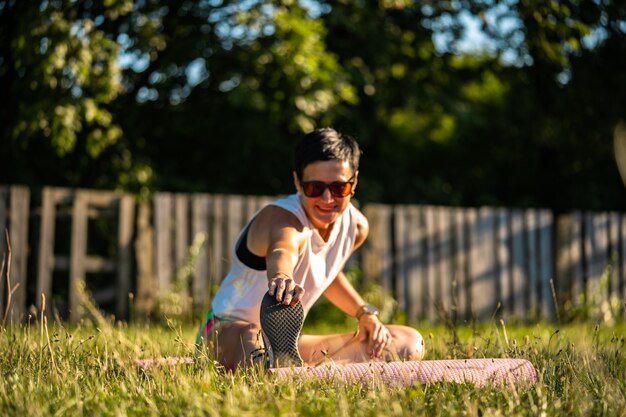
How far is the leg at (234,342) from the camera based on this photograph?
3.59 m

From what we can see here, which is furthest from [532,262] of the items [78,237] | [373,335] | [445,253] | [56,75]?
[373,335]

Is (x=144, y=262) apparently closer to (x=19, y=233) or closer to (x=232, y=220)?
(x=232, y=220)

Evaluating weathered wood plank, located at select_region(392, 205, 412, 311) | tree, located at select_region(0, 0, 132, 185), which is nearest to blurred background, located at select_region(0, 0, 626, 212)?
tree, located at select_region(0, 0, 132, 185)

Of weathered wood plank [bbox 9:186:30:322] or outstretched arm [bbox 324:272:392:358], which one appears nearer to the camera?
outstretched arm [bbox 324:272:392:358]

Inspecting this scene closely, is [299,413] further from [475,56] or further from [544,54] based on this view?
[475,56]

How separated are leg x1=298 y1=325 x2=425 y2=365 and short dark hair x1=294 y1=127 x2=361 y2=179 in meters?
0.78

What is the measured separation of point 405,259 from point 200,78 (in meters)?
3.39

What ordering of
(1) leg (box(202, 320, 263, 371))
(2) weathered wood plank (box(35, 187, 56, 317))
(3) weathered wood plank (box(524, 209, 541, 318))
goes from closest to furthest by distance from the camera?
(1) leg (box(202, 320, 263, 371))
(2) weathered wood plank (box(35, 187, 56, 317))
(3) weathered wood plank (box(524, 209, 541, 318))

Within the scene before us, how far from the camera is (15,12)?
7.99 meters

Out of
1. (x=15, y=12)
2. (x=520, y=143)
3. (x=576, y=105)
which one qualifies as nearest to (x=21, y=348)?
(x=15, y=12)

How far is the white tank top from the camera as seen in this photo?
12.2ft

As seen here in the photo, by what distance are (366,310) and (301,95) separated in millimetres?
5373

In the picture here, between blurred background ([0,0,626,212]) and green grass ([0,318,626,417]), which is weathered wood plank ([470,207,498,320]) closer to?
blurred background ([0,0,626,212])

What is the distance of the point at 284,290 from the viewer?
3.09 meters
